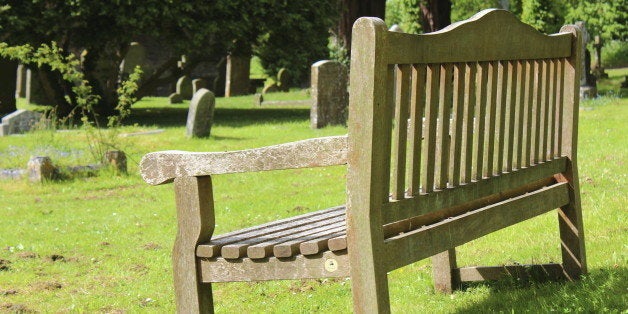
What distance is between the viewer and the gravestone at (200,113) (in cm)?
1583

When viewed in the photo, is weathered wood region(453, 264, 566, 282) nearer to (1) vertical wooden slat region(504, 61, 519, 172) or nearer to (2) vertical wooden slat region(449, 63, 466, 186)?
(1) vertical wooden slat region(504, 61, 519, 172)

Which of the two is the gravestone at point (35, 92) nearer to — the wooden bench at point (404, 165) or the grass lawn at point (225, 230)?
the grass lawn at point (225, 230)

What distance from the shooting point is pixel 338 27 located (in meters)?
24.5

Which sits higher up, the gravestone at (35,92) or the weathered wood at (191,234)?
the weathered wood at (191,234)

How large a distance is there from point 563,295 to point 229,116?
700 inches

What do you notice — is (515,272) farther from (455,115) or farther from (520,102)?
(455,115)

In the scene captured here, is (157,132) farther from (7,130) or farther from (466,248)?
(466,248)

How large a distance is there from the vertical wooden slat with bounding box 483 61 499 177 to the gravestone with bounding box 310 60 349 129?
42.4 feet

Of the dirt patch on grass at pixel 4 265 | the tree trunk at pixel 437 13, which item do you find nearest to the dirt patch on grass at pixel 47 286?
the dirt patch on grass at pixel 4 265

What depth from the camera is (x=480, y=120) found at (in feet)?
14.4

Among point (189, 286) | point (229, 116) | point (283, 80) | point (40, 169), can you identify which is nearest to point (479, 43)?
point (189, 286)

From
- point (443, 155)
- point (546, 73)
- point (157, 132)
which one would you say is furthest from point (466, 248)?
point (157, 132)

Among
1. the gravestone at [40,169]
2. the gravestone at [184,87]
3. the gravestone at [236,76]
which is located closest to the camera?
the gravestone at [40,169]

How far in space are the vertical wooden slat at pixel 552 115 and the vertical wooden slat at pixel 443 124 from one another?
1141 millimetres
